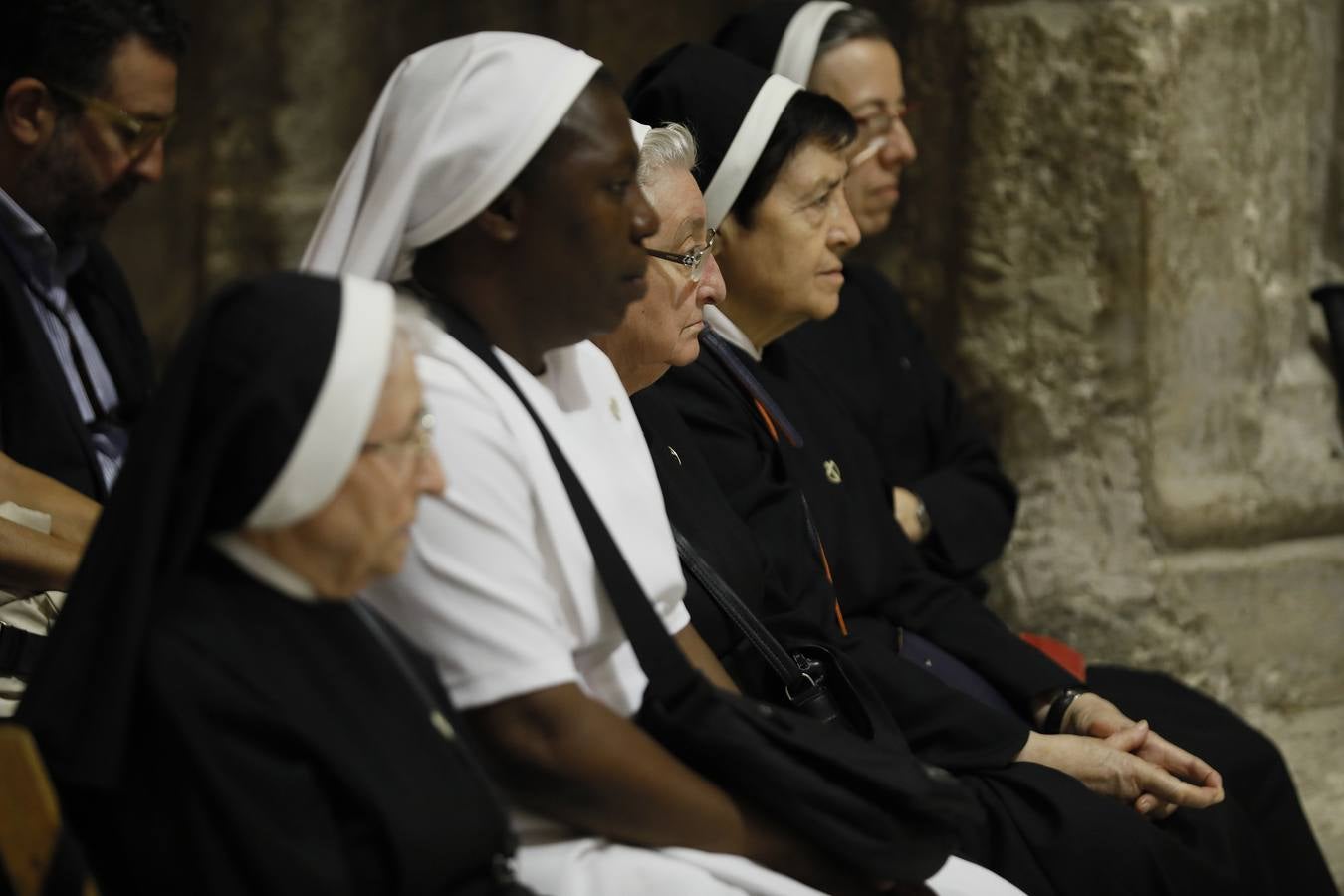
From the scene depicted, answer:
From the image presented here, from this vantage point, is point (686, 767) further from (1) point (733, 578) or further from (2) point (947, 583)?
(2) point (947, 583)

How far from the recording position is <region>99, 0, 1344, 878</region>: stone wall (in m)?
4.18

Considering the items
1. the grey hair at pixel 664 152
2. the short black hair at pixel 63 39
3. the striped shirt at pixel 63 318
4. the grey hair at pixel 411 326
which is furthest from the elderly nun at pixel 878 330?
the grey hair at pixel 411 326

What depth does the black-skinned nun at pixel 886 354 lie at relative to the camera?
4.03 m

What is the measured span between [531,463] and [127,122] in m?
2.07

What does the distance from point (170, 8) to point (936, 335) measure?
215 cm

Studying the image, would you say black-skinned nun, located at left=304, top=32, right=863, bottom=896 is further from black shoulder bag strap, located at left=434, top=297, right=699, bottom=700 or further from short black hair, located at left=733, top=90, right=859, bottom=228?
short black hair, located at left=733, top=90, right=859, bottom=228

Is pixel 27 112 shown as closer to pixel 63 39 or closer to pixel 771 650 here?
pixel 63 39

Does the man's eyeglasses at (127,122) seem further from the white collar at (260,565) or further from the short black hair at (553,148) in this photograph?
the white collar at (260,565)

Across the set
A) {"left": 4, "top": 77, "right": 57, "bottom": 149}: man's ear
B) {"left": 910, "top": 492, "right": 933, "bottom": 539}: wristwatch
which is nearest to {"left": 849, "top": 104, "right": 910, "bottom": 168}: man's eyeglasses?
{"left": 910, "top": 492, "right": 933, "bottom": 539}: wristwatch

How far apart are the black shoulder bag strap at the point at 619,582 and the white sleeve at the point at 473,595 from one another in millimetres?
113

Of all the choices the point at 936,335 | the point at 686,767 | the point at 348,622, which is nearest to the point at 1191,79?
the point at 936,335

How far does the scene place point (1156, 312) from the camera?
13.9 ft

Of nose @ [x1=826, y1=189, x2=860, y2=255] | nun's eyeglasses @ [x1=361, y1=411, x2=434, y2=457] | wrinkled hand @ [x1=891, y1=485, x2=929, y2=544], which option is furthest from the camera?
wrinkled hand @ [x1=891, y1=485, x2=929, y2=544]

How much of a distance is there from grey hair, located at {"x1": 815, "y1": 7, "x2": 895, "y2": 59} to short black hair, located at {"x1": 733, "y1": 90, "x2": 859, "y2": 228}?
0.85 meters
